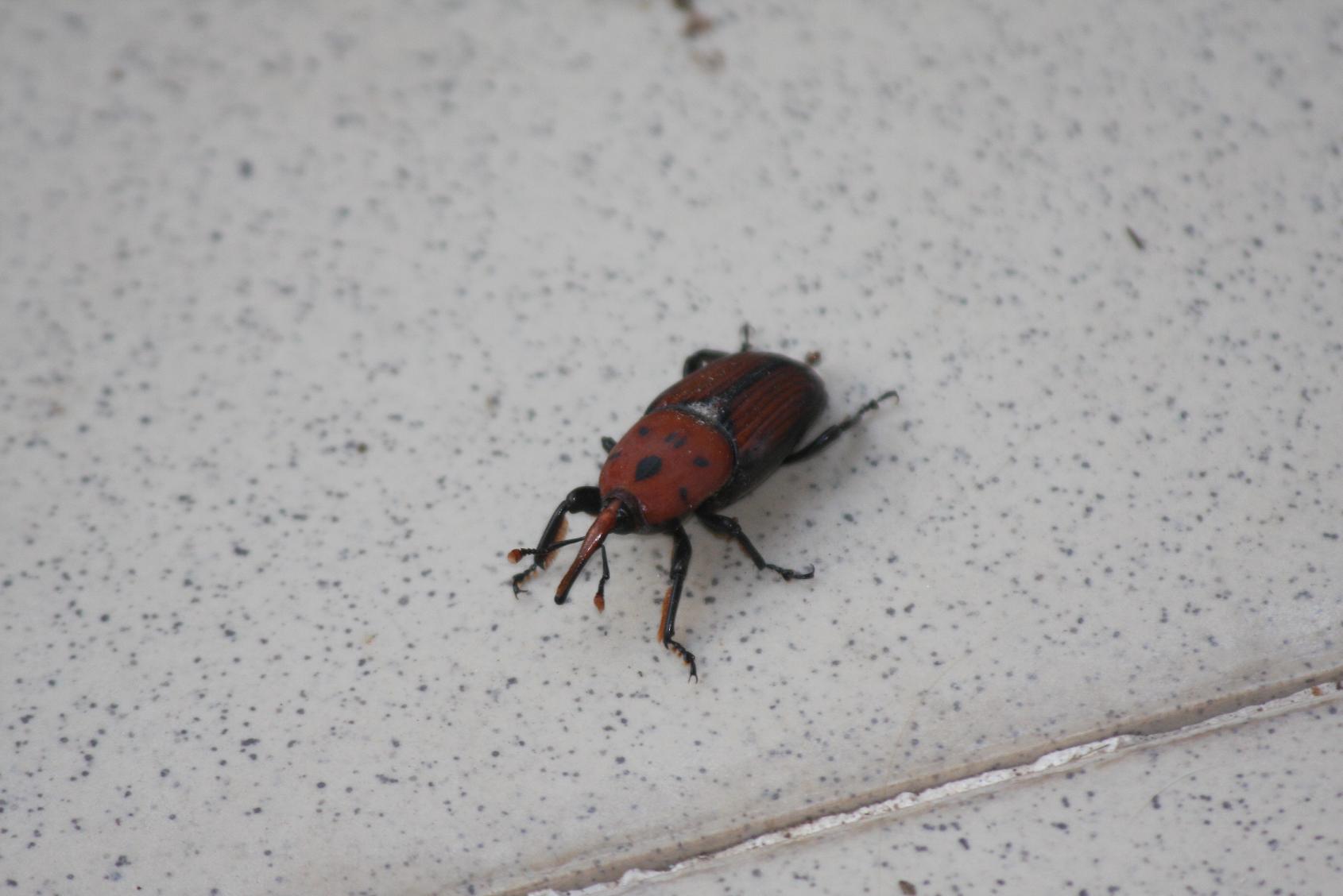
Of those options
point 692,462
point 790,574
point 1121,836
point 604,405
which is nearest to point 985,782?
point 1121,836

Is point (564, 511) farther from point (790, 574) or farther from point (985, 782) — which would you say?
point (985, 782)

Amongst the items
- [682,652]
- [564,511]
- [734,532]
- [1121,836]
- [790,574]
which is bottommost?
[1121,836]

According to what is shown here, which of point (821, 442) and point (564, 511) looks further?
point (821, 442)

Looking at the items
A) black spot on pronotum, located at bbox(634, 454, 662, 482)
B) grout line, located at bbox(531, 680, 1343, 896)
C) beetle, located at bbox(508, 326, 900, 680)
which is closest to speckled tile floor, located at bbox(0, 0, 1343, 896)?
grout line, located at bbox(531, 680, 1343, 896)

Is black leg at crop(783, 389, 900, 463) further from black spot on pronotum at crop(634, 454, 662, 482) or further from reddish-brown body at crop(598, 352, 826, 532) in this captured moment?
black spot on pronotum at crop(634, 454, 662, 482)

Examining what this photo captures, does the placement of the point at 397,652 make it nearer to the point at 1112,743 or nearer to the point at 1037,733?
the point at 1037,733

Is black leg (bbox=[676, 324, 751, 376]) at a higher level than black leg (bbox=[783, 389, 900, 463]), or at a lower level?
higher
